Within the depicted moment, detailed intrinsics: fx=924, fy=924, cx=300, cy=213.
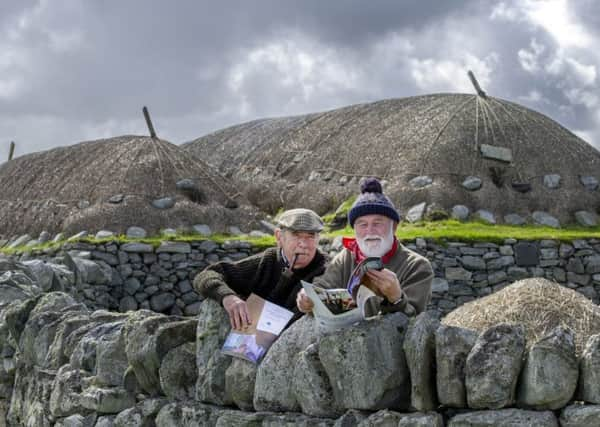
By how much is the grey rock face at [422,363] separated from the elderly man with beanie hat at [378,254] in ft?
1.54

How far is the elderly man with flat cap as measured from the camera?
5.29m

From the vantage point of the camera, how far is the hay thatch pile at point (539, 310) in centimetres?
629

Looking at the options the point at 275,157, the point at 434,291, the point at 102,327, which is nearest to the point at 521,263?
the point at 434,291

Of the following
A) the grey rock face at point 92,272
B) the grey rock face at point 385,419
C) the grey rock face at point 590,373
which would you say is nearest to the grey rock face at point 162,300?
the grey rock face at point 92,272

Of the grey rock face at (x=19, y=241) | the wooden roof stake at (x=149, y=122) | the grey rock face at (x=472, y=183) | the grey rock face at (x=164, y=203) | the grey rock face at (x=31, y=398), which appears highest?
the wooden roof stake at (x=149, y=122)

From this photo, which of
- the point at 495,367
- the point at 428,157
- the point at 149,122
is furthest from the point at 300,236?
the point at 149,122

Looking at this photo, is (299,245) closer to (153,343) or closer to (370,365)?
(153,343)

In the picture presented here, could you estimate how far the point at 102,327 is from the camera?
21.7ft

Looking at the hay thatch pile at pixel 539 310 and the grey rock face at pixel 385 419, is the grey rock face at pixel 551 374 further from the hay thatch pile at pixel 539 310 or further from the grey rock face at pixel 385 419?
the hay thatch pile at pixel 539 310

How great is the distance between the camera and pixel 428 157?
2014 centimetres

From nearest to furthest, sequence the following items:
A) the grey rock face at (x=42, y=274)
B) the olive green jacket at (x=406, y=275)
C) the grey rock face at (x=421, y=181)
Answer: the olive green jacket at (x=406, y=275)
the grey rock face at (x=42, y=274)
the grey rock face at (x=421, y=181)

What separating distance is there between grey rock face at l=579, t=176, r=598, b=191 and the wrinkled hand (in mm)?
17136

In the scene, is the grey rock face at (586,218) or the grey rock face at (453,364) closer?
the grey rock face at (453,364)

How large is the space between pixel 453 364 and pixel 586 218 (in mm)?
16240
